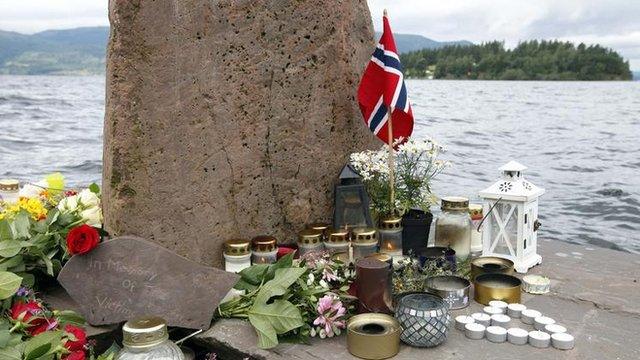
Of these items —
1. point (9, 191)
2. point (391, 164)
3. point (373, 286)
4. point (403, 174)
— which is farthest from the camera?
point (9, 191)

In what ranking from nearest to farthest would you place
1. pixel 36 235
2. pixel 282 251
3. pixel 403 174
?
pixel 36 235
pixel 282 251
pixel 403 174

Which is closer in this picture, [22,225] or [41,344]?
[41,344]

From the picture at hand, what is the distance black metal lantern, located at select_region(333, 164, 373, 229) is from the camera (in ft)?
19.7

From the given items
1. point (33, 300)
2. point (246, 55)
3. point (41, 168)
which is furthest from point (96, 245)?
point (41, 168)

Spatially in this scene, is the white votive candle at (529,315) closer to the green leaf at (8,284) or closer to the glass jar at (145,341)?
the glass jar at (145,341)

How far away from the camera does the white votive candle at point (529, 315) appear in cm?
470

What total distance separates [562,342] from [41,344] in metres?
3.28

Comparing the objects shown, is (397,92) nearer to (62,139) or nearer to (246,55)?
(246,55)

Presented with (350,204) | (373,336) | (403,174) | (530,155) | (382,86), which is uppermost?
(382,86)

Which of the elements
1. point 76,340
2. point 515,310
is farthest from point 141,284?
point 515,310

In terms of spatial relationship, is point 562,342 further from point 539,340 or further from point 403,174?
point 403,174

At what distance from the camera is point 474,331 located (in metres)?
4.44

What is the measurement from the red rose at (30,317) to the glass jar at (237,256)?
1.42m

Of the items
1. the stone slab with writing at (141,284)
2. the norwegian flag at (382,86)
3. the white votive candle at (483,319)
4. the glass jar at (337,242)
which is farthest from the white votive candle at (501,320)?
the norwegian flag at (382,86)
